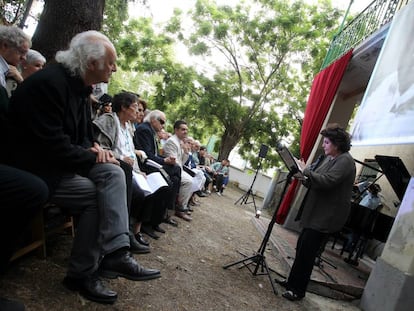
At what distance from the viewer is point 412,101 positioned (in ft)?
14.4

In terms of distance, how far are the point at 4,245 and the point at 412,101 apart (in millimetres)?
4624

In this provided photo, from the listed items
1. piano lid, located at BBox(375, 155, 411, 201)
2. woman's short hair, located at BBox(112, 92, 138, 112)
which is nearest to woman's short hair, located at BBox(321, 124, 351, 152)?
piano lid, located at BBox(375, 155, 411, 201)

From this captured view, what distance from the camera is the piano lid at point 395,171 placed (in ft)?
15.3

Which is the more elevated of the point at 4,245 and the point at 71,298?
the point at 4,245

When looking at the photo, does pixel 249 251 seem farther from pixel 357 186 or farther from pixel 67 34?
pixel 67 34

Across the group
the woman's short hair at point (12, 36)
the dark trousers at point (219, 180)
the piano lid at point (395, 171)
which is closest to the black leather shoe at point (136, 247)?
the woman's short hair at point (12, 36)

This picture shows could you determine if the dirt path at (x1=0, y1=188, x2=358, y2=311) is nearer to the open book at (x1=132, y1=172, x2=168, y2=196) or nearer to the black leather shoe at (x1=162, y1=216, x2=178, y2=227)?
the black leather shoe at (x1=162, y1=216, x2=178, y2=227)

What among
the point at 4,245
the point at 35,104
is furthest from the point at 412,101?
the point at 4,245

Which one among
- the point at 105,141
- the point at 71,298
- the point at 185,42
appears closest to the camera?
the point at 71,298

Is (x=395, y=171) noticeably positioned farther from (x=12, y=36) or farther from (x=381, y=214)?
(x=12, y=36)

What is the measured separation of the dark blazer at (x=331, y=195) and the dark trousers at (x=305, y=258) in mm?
97

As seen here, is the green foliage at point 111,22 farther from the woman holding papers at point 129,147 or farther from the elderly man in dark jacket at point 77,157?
the elderly man in dark jacket at point 77,157

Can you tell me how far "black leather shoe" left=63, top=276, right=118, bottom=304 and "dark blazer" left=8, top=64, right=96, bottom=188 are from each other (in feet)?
2.24

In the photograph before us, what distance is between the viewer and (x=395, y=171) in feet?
15.6
